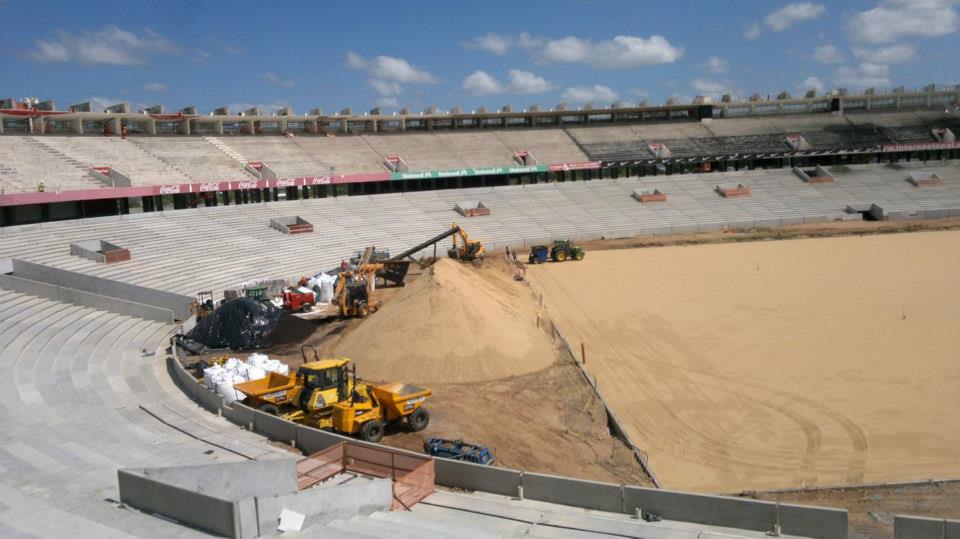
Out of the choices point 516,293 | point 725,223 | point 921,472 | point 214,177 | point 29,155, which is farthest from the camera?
point 725,223

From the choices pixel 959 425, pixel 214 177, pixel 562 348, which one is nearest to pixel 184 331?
pixel 562 348

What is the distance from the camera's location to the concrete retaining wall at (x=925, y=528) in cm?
852

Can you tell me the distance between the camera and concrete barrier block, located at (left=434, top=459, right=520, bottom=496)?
11086mm

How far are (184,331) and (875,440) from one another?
1838cm

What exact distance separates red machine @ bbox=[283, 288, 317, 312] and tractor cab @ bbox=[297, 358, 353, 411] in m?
Answer: 12.6

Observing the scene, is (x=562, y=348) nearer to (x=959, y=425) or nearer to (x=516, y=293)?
(x=516, y=293)

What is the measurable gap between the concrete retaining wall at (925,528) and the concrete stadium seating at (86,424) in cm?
857

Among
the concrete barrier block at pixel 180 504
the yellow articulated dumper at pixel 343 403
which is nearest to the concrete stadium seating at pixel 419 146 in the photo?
the yellow articulated dumper at pixel 343 403

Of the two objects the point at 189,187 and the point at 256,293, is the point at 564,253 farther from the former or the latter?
the point at 189,187

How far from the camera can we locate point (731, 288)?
29.3 meters

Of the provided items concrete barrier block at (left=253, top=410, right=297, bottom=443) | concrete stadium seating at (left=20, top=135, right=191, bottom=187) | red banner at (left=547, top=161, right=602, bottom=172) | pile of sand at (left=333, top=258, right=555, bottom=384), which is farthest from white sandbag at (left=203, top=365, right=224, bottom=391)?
red banner at (left=547, top=161, right=602, bottom=172)

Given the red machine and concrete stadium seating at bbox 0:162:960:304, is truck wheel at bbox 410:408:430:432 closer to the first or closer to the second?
the red machine

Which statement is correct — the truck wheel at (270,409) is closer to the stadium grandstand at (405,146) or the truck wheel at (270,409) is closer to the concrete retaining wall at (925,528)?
the concrete retaining wall at (925,528)

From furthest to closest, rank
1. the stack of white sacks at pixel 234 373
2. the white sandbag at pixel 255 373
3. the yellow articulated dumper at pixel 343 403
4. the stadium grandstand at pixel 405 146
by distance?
the stadium grandstand at pixel 405 146, the white sandbag at pixel 255 373, the stack of white sacks at pixel 234 373, the yellow articulated dumper at pixel 343 403
